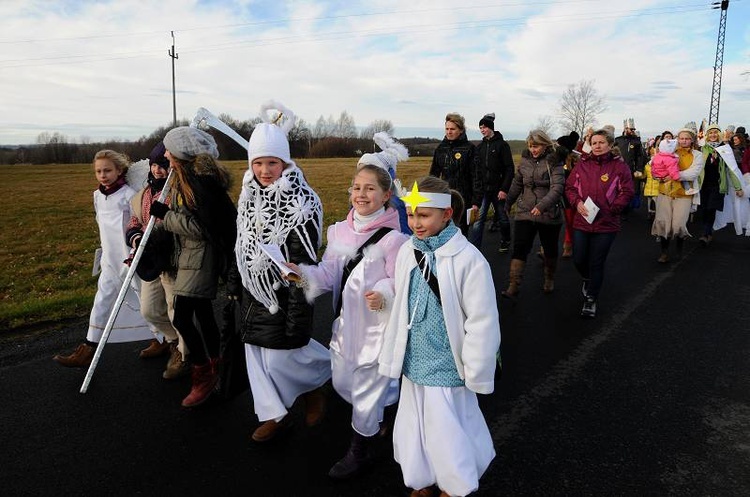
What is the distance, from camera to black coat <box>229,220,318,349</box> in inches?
131

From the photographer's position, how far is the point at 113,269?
457 cm

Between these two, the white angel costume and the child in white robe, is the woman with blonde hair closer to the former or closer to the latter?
the child in white robe

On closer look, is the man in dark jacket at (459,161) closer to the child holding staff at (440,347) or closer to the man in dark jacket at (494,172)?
the man in dark jacket at (494,172)

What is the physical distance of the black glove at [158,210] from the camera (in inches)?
150

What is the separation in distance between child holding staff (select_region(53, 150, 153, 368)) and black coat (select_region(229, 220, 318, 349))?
1.70 metres

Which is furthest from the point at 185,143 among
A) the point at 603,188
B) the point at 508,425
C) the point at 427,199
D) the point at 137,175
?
the point at 603,188

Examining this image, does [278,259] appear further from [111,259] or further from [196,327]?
[111,259]

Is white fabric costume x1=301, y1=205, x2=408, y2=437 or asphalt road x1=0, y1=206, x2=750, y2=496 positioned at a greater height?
white fabric costume x1=301, y1=205, x2=408, y2=437

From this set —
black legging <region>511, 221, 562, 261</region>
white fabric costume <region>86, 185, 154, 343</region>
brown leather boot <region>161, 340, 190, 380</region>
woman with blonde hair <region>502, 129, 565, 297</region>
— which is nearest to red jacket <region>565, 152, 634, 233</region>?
woman with blonde hair <region>502, 129, 565, 297</region>

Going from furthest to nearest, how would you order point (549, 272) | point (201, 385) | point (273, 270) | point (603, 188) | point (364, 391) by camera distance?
point (549, 272), point (603, 188), point (201, 385), point (273, 270), point (364, 391)

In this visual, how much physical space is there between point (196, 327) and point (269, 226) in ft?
3.79

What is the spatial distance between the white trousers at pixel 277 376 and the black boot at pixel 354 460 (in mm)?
507

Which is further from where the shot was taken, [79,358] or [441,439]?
[79,358]

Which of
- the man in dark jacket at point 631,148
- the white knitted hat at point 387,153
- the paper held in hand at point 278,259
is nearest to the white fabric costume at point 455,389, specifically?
the paper held in hand at point 278,259
